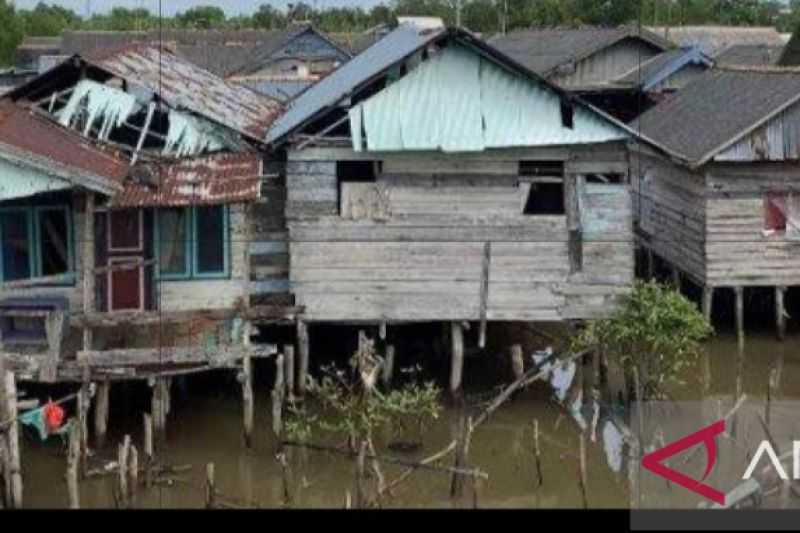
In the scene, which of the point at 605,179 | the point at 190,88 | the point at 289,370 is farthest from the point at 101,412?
the point at 605,179

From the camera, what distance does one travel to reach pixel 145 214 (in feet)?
51.1

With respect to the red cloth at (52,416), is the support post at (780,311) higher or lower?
higher

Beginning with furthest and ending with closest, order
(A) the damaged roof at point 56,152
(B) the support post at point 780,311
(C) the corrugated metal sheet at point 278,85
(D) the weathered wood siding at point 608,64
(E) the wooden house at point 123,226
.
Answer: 1. (D) the weathered wood siding at point 608,64
2. (C) the corrugated metal sheet at point 278,85
3. (B) the support post at point 780,311
4. (E) the wooden house at point 123,226
5. (A) the damaged roof at point 56,152

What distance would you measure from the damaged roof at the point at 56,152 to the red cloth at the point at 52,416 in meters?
2.67

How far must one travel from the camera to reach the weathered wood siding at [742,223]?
20328 mm

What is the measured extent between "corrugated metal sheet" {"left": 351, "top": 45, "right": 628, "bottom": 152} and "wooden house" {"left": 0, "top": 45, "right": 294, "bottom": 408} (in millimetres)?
2133

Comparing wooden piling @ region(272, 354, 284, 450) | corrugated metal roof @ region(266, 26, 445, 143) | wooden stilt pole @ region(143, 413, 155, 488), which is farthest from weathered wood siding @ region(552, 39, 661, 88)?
wooden stilt pole @ region(143, 413, 155, 488)

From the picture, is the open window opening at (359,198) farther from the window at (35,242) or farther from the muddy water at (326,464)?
the window at (35,242)

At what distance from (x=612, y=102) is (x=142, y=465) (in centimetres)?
2628

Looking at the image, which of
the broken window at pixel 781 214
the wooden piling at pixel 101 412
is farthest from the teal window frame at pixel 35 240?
the broken window at pixel 781 214

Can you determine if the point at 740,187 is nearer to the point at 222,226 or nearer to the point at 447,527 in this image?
the point at 222,226

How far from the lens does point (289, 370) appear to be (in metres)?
16.2
